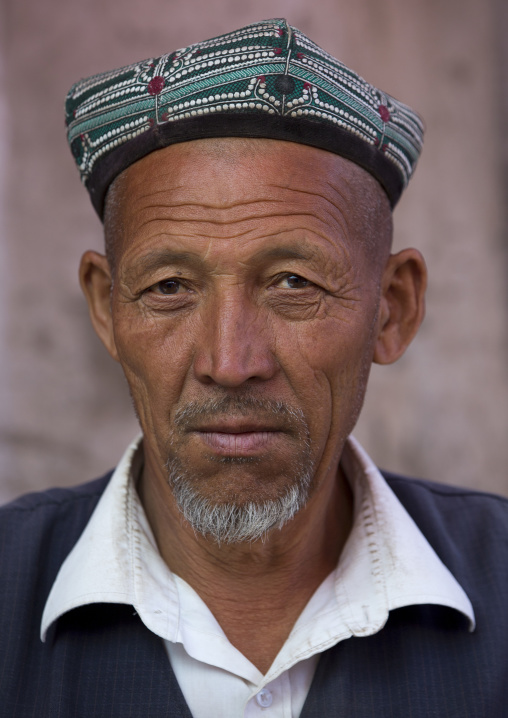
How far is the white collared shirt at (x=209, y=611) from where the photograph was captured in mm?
2014

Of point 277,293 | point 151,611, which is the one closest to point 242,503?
point 151,611

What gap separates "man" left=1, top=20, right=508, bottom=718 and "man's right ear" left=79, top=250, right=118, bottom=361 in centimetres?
16

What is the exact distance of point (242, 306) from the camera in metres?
1.97

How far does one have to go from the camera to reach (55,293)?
363 cm

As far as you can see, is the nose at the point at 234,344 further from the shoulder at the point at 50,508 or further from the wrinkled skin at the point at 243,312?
the shoulder at the point at 50,508

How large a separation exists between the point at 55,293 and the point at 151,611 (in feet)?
6.34

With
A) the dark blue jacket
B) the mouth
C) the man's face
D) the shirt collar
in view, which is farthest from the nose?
the dark blue jacket

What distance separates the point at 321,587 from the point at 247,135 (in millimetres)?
1165

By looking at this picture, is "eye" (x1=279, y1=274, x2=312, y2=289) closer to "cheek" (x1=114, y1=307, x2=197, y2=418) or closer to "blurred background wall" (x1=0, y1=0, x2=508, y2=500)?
"cheek" (x1=114, y1=307, x2=197, y2=418)

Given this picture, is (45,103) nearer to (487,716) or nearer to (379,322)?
(379,322)

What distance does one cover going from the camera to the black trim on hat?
78.4 inches

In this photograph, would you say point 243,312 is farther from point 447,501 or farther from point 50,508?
point 447,501

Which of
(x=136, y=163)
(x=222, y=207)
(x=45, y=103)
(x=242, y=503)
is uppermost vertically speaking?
(x=45, y=103)

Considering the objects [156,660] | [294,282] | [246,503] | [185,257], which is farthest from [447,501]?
[185,257]
